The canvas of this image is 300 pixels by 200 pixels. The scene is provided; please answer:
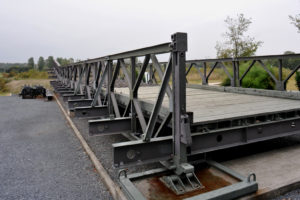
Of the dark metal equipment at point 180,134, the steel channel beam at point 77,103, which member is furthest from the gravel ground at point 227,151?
the steel channel beam at point 77,103

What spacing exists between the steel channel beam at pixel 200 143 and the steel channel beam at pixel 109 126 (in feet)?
4.07

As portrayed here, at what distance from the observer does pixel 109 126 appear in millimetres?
4102

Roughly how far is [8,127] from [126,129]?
5331 mm

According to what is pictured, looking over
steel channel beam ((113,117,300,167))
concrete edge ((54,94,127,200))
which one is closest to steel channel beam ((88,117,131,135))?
concrete edge ((54,94,127,200))

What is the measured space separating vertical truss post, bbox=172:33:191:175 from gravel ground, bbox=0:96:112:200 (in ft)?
3.82

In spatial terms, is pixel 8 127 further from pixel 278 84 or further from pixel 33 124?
pixel 278 84

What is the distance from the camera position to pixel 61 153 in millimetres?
5094

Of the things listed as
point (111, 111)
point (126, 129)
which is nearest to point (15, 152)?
point (111, 111)

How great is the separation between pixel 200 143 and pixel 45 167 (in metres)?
2.80

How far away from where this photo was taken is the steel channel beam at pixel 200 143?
9.27ft

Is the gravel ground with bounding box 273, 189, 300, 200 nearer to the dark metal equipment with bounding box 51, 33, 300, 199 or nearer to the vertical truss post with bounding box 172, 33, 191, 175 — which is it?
the dark metal equipment with bounding box 51, 33, 300, 199

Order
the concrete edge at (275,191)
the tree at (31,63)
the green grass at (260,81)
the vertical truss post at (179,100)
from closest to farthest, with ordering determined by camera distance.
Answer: the vertical truss post at (179,100) < the concrete edge at (275,191) < the green grass at (260,81) < the tree at (31,63)

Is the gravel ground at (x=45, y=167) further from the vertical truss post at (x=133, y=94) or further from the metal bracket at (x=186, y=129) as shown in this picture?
the metal bracket at (x=186, y=129)

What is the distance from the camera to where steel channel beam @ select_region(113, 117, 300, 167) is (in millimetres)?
2824
